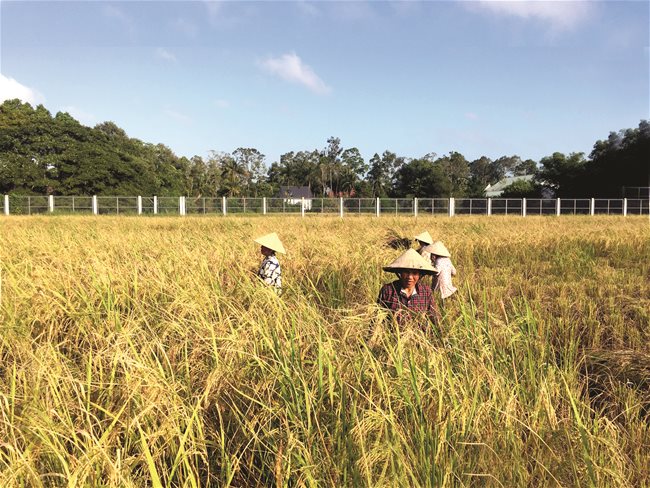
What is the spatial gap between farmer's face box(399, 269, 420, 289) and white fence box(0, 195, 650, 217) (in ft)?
82.3

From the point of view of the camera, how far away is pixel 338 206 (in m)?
32.2

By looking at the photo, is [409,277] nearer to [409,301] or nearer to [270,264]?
[409,301]

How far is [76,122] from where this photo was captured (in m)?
37.9

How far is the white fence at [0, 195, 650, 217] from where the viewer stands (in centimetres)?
2772

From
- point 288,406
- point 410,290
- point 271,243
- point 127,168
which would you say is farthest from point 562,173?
point 288,406

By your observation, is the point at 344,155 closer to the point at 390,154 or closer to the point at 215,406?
the point at 390,154

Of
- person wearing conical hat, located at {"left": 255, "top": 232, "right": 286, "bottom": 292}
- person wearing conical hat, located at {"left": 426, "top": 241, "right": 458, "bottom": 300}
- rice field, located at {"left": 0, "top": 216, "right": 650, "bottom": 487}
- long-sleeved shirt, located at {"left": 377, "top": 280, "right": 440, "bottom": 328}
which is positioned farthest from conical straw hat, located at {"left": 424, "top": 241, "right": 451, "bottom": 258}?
person wearing conical hat, located at {"left": 255, "top": 232, "right": 286, "bottom": 292}

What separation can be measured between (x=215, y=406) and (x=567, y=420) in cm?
154

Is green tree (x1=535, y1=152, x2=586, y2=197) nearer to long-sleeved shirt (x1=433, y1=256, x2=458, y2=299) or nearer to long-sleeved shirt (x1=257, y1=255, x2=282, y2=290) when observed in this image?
long-sleeved shirt (x1=433, y1=256, x2=458, y2=299)

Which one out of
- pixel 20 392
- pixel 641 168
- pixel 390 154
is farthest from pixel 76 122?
pixel 390 154

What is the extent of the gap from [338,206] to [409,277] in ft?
95.3

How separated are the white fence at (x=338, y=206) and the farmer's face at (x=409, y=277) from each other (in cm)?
2509

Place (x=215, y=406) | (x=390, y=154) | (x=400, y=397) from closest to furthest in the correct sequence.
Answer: (x=400, y=397) → (x=215, y=406) → (x=390, y=154)

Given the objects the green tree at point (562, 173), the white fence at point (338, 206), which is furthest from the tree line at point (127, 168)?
the white fence at point (338, 206)
